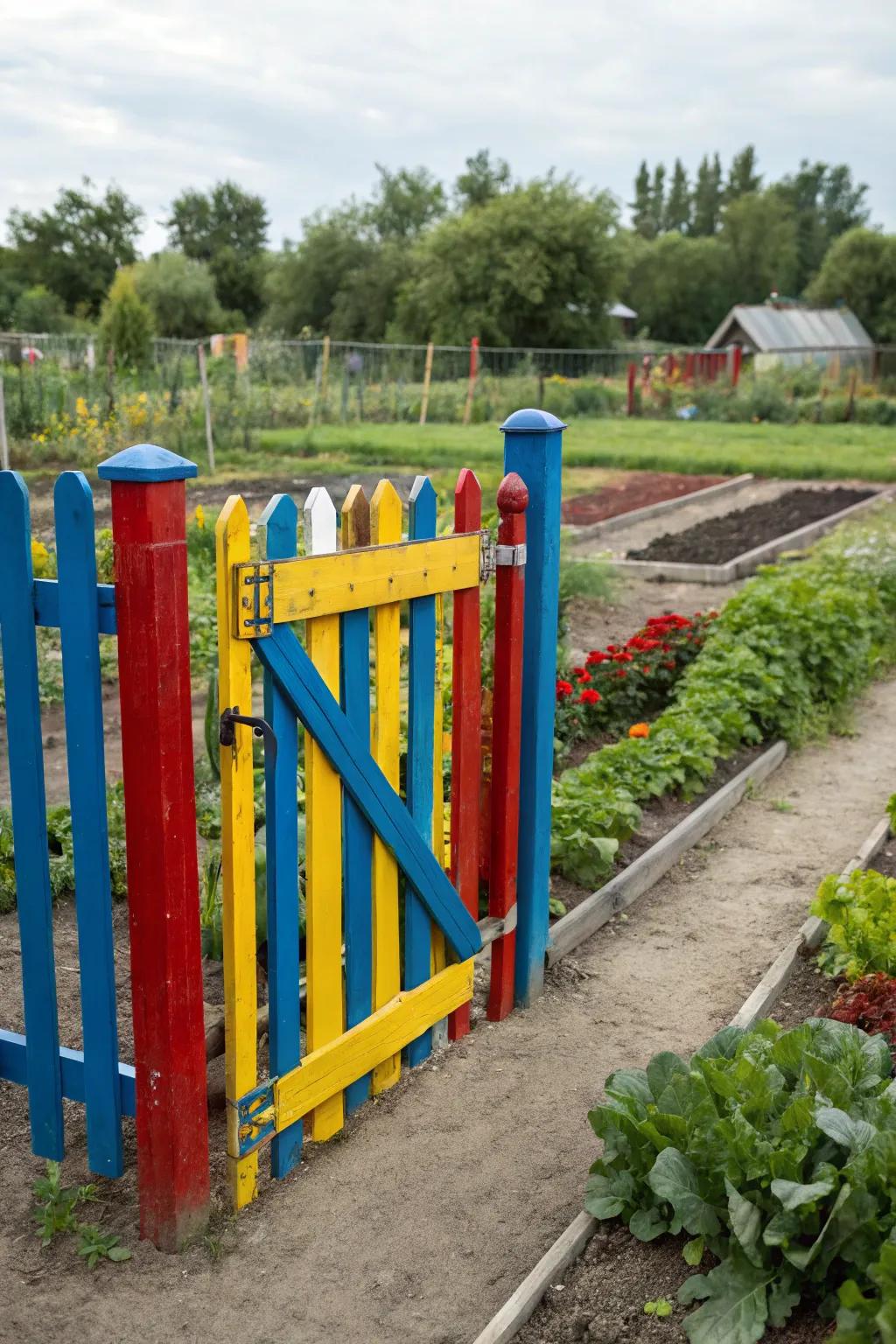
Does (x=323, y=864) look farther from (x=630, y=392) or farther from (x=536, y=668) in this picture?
(x=630, y=392)

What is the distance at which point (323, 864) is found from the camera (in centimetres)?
308

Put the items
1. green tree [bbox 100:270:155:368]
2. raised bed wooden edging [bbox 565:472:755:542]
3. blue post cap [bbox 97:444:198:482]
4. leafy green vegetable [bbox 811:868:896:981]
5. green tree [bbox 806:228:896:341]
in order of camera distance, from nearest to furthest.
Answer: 1. blue post cap [bbox 97:444:198:482]
2. leafy green vegetable [bbox 811:868:896:981]
3. raised bed wooden edging [bbox 565:472:755:542]
4. green tree [bbox 100:270:155:368]
5. green tree [bbox 806:228:896:341]

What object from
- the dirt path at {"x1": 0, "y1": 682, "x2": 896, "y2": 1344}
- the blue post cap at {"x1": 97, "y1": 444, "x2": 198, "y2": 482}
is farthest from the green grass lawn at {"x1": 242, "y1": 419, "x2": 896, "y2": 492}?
the blue post cap at {"x1": 97, "y1": 444, "x2": 198, "y2": 482}

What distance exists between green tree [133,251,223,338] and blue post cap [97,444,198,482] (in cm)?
5914

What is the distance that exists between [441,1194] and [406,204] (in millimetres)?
80218

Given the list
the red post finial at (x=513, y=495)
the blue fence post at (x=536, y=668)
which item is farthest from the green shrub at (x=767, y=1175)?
the red post finial at (x=513, y=495)

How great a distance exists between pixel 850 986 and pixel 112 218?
80.1 metres

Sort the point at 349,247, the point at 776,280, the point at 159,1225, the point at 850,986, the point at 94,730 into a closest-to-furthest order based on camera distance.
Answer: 1. the point at 94,730
2. the point at 159,1225
3. the point at 850,986
4. the point at 349,247
5. the point at 776,280

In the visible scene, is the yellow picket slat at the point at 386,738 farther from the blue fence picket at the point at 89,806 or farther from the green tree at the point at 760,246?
the green tree at the point at 760,246

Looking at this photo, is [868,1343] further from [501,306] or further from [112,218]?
[112,218]

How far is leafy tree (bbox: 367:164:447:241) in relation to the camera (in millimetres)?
76312

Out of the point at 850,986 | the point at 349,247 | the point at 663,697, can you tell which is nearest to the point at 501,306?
the point at 349,247

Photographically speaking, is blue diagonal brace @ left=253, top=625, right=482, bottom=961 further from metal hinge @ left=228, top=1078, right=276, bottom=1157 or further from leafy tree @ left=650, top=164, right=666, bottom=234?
leafy tree @ left=650, top=164, right=666, bottom=234

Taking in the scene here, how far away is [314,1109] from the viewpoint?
127 inches
